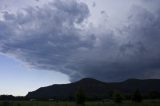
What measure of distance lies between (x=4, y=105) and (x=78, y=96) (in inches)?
834

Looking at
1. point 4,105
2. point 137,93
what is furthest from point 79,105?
point 137,93

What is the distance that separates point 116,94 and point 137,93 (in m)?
8.17

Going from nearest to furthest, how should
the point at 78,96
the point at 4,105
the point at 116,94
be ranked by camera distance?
the point at 4,105, the point at 78,96, the point at 116,94

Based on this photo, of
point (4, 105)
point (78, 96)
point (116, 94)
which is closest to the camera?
point (4, 105)

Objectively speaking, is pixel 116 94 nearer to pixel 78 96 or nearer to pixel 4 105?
pixel 78 96

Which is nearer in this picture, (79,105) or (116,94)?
(79,105)

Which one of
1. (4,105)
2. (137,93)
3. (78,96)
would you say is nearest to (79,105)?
(78,96)

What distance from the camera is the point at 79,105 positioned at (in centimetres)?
8438

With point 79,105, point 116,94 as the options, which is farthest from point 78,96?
point 116,94

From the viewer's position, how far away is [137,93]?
105 meters

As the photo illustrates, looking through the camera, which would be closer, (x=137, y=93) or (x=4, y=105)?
(x=4, y=105)

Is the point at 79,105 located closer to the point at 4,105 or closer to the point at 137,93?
the point at 4,105

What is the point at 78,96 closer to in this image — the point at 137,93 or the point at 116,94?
the point at 116,94

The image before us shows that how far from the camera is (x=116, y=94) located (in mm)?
101125
